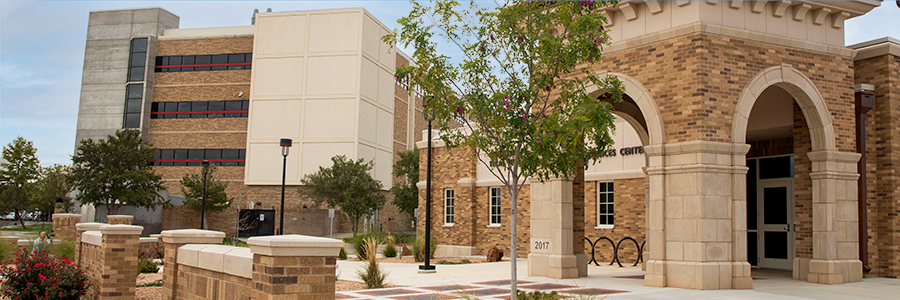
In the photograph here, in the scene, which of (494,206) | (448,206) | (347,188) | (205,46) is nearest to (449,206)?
(448,206)

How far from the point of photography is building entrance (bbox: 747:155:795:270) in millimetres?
17141

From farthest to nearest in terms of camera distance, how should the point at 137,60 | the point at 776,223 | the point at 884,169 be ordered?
the point at 137,60
the point at 776,223
the point at 884,169

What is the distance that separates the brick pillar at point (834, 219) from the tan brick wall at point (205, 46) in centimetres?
5116

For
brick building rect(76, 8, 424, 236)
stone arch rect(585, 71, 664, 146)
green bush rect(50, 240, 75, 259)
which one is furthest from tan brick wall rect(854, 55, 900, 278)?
brick building rect(76, 8, 424, 236)

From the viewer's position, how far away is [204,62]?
58.2 metres

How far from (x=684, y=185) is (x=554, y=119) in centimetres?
479

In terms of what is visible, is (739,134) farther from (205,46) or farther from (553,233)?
(205,46)

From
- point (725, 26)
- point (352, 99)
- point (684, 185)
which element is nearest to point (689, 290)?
point (684, 185)

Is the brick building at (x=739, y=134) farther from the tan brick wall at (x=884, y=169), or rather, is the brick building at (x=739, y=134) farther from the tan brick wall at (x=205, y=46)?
the tan brick wall at (x=205, y=46)

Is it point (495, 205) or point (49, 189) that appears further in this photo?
point (49, 189)

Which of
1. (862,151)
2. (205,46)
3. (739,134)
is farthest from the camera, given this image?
(205,46)

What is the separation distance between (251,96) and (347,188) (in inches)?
584

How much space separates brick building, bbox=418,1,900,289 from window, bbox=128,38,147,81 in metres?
53.1

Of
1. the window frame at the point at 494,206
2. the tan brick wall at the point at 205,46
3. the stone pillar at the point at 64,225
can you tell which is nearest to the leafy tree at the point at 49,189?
→ the tan brick wall at the point at 205,46
